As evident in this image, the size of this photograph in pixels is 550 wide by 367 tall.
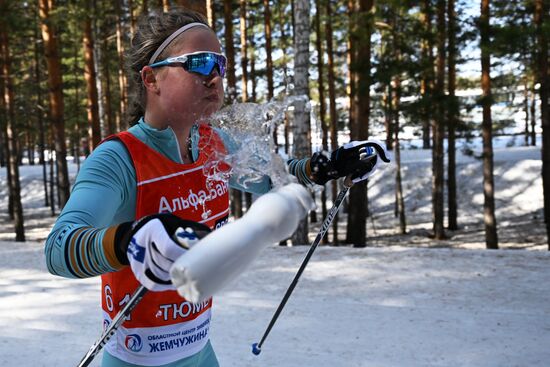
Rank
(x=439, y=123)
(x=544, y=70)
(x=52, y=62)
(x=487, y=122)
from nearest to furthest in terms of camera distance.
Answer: (x=544, y=70), (x=439, y=123), (x=487, y=122), (x=52, y=62)

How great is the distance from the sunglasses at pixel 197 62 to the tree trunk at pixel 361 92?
34.4ft

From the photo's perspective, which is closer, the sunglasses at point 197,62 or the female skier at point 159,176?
the female skier at point 159,176

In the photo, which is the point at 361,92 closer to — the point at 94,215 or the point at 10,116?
Answer: the point at 94,215

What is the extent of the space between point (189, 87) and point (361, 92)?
35.2 feet

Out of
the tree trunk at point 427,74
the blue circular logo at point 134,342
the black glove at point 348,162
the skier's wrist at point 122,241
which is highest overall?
the tree trunk at point 427,74

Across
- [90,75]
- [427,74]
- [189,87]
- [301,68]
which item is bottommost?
[189,87]

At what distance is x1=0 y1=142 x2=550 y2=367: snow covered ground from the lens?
4184 millimetres

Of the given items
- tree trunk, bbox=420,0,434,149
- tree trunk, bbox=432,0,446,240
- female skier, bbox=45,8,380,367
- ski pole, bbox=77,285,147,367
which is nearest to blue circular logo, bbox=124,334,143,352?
female skier, bbox=45,8,380,367

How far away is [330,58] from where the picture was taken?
1978 centimetres

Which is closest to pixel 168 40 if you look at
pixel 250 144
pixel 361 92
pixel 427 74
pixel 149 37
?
pixel 149 37

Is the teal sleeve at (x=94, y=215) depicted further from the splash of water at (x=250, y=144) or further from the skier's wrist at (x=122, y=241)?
the splash of water at (x=250, y=144)

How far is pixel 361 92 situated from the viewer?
1192cm

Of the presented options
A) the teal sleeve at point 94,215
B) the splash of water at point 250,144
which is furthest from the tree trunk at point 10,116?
the teal sleeve at point 94,215

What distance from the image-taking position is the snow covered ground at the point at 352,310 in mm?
4184
